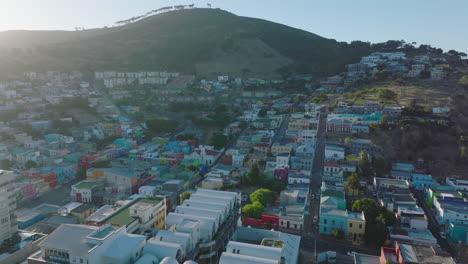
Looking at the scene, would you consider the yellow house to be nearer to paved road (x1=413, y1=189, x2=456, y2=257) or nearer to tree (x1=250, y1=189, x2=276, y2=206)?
paved road (x1=413, y1=189, x2=456, y2=257)

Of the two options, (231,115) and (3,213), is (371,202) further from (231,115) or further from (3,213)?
(231,115)

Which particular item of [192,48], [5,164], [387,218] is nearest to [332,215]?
[387,218]

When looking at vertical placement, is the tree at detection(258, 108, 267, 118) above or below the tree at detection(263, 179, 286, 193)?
above

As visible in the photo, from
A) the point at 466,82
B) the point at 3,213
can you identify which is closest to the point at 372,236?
the point at 3,213

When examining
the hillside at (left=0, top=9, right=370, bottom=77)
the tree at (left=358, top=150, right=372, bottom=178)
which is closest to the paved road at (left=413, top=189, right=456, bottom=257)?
the tree at (left=358, top=150, right=372, bottom=178)

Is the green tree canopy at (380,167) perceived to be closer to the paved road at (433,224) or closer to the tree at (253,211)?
the paved road at (433,224)

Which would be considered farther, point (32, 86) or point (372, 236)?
point (32, 86)
